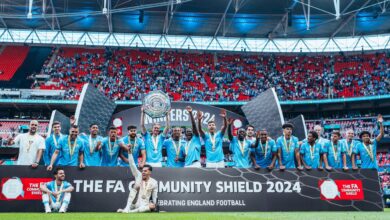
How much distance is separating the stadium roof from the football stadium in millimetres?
187

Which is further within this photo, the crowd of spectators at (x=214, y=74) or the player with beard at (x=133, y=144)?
the crowd of spectators at (x=214, y=74)

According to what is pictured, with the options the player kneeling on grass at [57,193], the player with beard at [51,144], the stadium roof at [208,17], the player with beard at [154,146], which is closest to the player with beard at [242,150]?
the player with beard at [154,146]

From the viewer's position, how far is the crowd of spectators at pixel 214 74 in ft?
129

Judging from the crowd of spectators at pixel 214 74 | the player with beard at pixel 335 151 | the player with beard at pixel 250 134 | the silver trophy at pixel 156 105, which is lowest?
the player with beard at pixel 335 151

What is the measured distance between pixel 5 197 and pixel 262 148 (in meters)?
6.19

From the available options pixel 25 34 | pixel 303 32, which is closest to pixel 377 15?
pixel 303 32

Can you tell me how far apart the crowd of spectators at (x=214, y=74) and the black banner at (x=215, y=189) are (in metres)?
28.5

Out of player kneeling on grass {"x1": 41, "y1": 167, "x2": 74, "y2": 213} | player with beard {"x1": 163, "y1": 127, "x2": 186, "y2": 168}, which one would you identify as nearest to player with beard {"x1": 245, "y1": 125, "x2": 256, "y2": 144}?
player with beard {"x1": 163, "y1": 127, "x2": 186, "y2": 168}

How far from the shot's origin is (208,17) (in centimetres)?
3972

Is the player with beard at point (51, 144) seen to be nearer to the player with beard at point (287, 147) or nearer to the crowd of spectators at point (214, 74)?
the player with beard at point (287, 147)

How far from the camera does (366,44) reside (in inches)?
1785

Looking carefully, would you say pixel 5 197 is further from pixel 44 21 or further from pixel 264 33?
pixel 264 33

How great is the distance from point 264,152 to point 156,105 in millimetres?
3252

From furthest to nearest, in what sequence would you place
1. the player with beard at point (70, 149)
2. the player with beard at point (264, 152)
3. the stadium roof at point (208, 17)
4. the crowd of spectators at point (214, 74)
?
the crowd of spectators at point (214, 74) → the stadium roof at point (208, 17) → the player with beard at point (264, 152) → the player with beard at point (70, 149)
